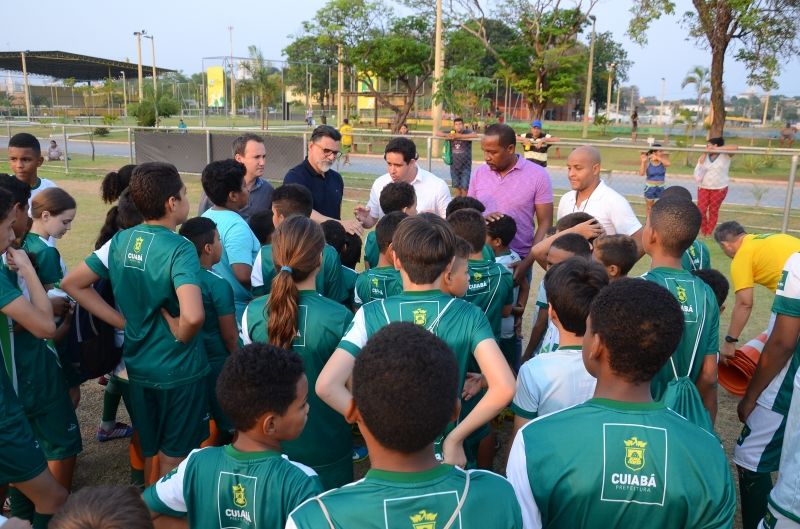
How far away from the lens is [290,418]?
2135 mm

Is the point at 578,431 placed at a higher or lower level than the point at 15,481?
higher

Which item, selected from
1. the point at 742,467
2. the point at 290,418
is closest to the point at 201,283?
the point at 290,418

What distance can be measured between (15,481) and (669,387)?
2.87 meters

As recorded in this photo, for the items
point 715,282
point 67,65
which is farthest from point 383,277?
point 67,65

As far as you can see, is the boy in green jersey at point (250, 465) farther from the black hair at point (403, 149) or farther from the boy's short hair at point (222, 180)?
the black hair at point (403, 149)

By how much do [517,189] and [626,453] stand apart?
3.72 meters

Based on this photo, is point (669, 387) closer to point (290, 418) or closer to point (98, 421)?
point (290, 418)

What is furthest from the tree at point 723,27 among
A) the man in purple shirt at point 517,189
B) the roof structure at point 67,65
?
the roof structure at point 67,65

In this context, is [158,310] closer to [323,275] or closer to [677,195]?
[323,275]

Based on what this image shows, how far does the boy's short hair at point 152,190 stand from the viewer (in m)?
3.22

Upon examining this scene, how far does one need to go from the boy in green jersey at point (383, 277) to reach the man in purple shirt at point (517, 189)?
5.53 feet

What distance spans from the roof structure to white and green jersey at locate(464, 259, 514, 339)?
52.6m

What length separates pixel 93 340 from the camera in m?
3.76

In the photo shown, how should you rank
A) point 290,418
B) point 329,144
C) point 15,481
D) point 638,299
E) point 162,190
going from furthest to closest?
point 329,144, point 162,190, point 15,481, point 290,418, point 638,299
